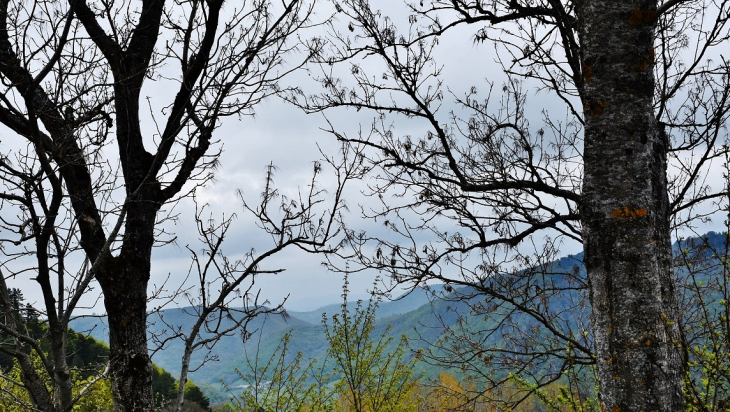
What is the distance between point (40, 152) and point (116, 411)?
1810 millimetres

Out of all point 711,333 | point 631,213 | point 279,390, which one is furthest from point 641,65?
point 279,390

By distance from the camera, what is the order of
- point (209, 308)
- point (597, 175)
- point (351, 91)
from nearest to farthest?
1. point (597, 175)
2. point (209, 308)
3. point (351, 91)

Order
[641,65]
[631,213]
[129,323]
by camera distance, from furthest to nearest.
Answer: [129,323]
[641,65]
[631,213]

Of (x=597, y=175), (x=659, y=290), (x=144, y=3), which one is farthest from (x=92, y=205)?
(x=659, y=290)

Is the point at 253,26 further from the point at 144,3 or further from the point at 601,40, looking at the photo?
the point at 601,40

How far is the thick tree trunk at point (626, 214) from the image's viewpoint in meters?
2.18

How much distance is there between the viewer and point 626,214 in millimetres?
2314

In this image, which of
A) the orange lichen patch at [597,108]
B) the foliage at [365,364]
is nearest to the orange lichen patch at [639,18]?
the orange lichen patch at [597,108]

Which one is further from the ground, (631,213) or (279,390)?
(631,213)

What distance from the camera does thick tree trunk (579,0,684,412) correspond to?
218 cm

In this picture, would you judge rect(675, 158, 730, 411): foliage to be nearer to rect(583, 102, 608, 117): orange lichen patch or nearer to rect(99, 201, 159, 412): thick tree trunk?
rect(583, 102, 608, 117): orange lichen patch

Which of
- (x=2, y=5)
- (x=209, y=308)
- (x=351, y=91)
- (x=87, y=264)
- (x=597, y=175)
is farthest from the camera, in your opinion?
(x=351, y=91)

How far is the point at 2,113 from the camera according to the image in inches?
138

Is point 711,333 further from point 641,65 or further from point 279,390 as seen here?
point 279,390
